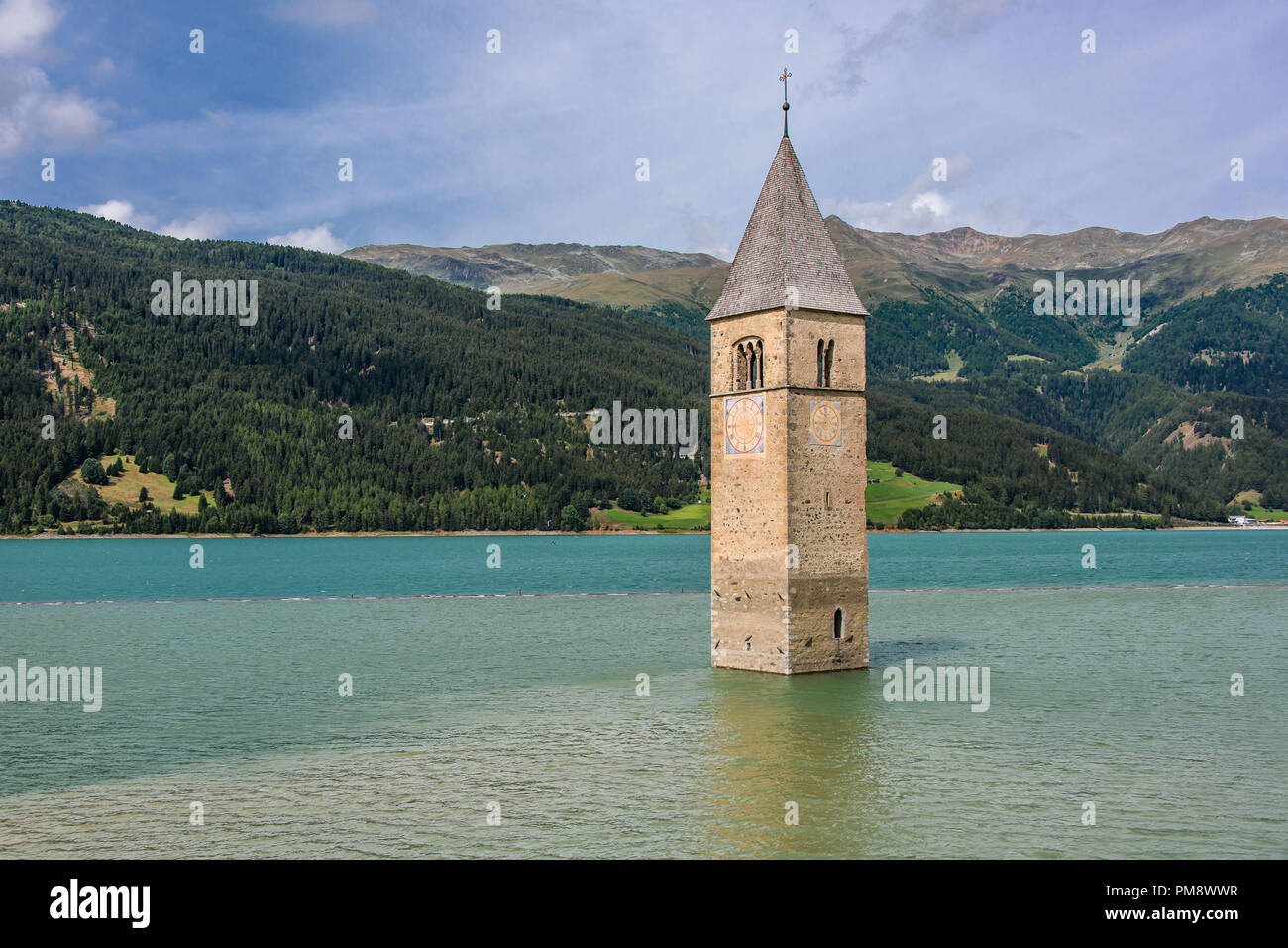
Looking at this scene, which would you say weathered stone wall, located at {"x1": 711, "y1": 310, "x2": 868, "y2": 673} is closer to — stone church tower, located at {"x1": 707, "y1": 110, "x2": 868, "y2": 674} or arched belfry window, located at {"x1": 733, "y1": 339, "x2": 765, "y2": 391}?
stone church tower, located at {"x1": 707, "y1": 110, "x2": 868, "y2": 674}

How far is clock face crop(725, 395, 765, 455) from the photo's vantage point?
131 ft

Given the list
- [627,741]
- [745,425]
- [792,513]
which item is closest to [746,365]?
[745,425]

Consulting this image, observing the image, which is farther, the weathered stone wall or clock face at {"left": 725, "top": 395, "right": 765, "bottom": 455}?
clock face at {"left": 725, "top": 395, "right": 765, "bottom": 455}

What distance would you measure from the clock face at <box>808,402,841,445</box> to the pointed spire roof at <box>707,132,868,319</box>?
3368 millimetres

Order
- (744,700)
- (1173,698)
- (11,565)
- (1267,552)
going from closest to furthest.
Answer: (744,700), (1173,698), (11,565), (1267,552)

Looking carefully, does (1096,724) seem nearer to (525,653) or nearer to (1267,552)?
(525,653)

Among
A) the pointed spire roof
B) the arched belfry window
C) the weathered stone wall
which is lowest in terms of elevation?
the weathered stone wall

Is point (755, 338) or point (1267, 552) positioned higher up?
point (755, 338)

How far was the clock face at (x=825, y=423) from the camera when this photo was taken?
39969mm

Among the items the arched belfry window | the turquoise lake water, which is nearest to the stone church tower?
the arched belfry window

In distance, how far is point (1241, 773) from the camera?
1081 inches

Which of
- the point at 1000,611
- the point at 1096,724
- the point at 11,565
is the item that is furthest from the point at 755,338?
the point at 11,565
